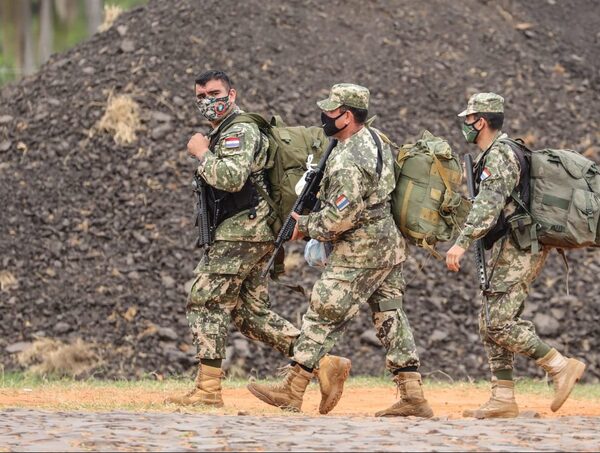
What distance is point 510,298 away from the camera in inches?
327

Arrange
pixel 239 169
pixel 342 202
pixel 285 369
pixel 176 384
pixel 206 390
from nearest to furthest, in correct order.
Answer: pixel 342 202
pixel 239 169
pixel 206 390
pixel 285 369
pixel 176 384

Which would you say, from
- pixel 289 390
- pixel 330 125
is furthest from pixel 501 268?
pixel 289 390

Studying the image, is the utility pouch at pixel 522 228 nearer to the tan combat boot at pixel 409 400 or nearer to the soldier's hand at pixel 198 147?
the tan combat boot at pixel 409 400

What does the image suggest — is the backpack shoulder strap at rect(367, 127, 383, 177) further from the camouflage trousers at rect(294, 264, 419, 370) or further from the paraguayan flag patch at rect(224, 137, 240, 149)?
the paraguayan flag patch at rect(224, 137, 240, 149)

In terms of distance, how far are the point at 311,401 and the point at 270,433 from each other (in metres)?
3.56

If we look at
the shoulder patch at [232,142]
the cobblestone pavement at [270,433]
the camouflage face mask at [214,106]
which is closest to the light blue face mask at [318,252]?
the shoulder patch at [232,142]

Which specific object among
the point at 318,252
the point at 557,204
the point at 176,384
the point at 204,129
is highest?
the point at 204,129

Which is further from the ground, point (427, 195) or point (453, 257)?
point (427, 195)

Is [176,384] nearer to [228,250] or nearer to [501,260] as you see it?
[228,250]

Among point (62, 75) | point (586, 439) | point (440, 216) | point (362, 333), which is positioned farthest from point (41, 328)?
point (586, 439)

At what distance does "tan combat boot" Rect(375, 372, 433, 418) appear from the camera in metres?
8.31

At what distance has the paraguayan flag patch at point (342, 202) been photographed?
25.7ft

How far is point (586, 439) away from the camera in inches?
263

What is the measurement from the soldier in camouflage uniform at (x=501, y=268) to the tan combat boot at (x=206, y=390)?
163 cm
